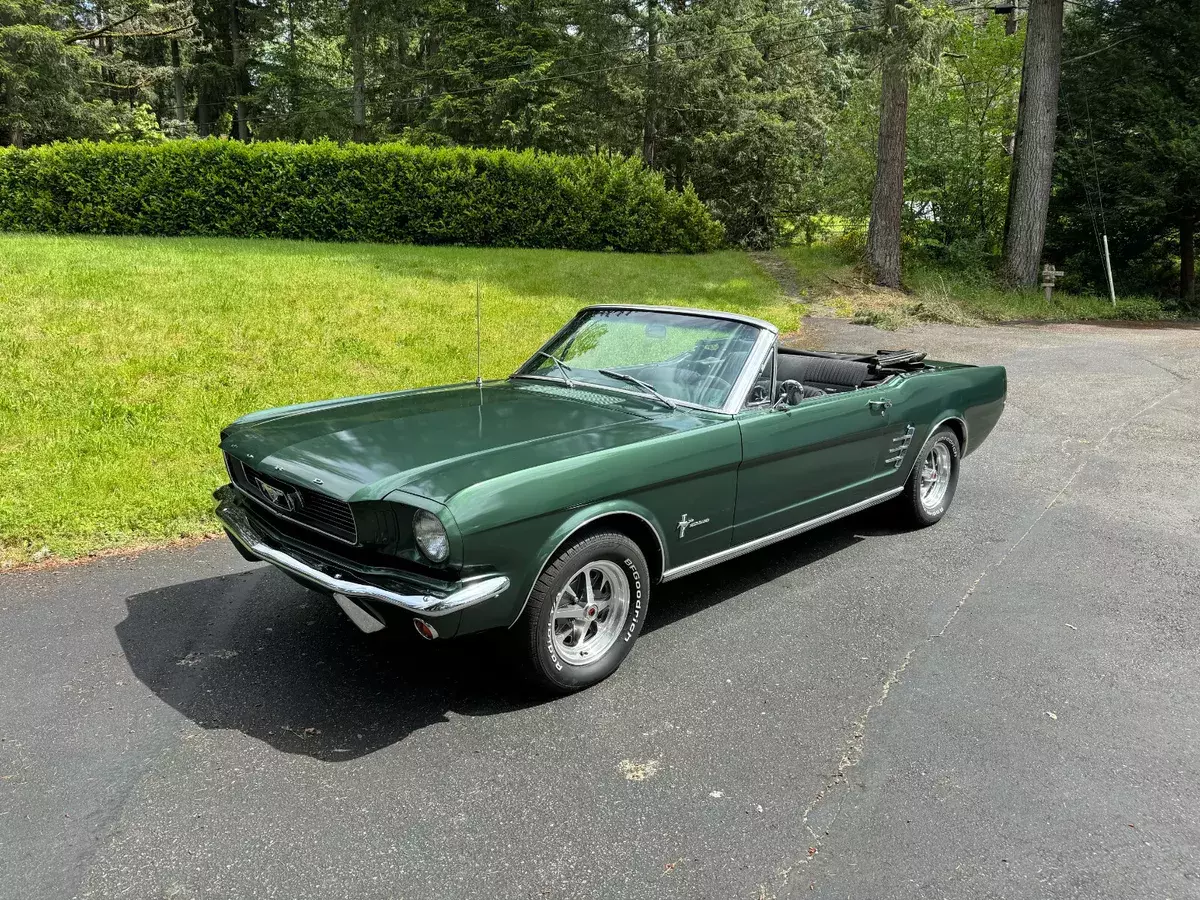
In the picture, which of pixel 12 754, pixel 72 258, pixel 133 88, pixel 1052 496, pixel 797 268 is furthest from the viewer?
pixel 133 88

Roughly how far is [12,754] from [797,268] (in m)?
19.1

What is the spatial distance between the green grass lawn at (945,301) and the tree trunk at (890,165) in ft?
1.80

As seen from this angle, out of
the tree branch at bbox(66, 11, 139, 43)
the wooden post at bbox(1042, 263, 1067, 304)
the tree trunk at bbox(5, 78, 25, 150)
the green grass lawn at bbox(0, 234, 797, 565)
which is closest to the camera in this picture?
the green grass lawn at bbox(0, 234, 797, 565)

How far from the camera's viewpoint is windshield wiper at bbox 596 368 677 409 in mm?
4268

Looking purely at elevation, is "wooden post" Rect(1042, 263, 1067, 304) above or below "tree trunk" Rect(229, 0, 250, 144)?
below

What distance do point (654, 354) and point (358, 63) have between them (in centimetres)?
2843

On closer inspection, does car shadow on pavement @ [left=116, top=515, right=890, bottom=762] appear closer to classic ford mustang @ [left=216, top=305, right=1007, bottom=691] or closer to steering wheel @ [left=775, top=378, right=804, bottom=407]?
classic ford mustang @ [left=216, top=305, right=1007, bottom=691]

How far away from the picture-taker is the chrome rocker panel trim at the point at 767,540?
3.89 metres

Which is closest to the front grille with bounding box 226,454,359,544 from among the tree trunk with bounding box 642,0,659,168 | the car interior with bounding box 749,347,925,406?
the car interior with bounding box 749,347,925,406

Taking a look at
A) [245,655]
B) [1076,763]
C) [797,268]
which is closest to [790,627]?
[1076,763]

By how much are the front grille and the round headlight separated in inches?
11.4

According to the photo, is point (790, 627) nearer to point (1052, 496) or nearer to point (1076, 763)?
point (1076, 763)

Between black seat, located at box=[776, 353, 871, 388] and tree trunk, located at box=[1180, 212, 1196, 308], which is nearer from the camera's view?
black seat, located at box=[776, 353, 871, 388]

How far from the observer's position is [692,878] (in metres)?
2.51
